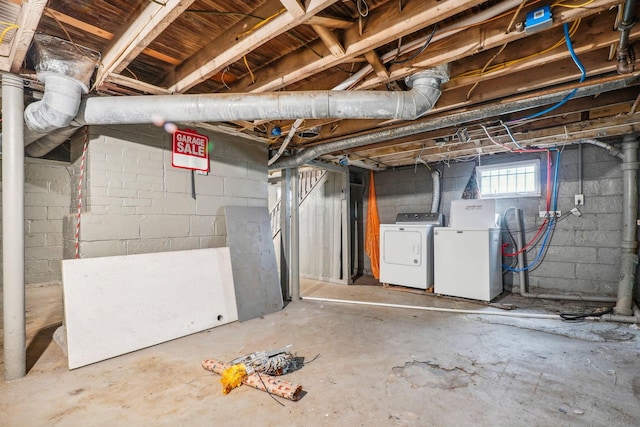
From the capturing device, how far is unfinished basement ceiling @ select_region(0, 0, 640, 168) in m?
1.53

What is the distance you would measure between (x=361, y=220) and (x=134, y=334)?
13.4 feet

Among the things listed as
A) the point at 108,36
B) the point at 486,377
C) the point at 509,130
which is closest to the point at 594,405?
the point at 486,377

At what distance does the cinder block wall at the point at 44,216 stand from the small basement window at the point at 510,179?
6.42m

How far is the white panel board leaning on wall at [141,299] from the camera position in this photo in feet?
6.98

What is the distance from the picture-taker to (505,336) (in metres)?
2.64

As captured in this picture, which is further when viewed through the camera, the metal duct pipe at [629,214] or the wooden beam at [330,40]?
the metal duct pipe at [629,214]

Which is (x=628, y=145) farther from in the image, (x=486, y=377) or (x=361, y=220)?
(x=361, y=220)

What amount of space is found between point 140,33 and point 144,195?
140 centimetres

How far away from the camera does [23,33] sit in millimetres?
1608

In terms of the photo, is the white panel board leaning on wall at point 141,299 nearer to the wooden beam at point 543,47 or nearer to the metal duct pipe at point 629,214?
the wooden beam at point 543,47

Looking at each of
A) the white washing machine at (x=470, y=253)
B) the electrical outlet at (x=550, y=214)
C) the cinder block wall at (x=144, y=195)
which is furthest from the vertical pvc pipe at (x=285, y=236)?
the electrical outlet at (x=550, y=214)

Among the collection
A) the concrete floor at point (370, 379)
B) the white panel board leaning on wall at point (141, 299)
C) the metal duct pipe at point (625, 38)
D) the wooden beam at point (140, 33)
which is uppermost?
the wooden beam at point (140, 33)

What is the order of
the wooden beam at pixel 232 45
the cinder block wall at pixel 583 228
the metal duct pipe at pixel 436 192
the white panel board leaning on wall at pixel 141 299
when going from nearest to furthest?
the wooden beam at pixel 232 45 < the white panel board leaning on wall at pixel 141 299 < the cinder block wall at pixel 583 228 < the metal duct pipe at pixel 436 192

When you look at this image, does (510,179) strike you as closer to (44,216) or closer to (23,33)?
(23,33)
